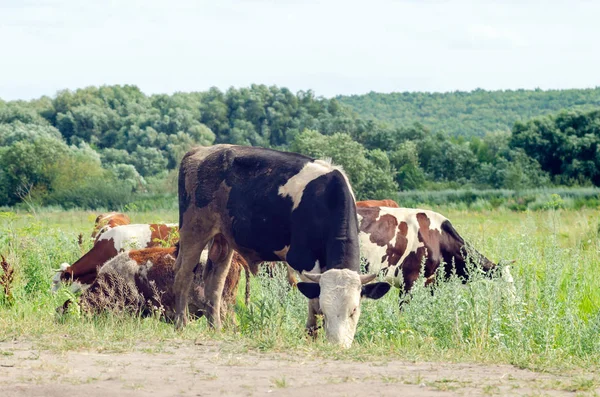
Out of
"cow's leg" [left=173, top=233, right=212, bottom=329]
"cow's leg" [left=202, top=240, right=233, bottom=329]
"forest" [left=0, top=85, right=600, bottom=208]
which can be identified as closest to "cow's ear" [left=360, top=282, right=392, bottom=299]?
"cow's leg" [left=202, top=240, right=233, bottom=329]

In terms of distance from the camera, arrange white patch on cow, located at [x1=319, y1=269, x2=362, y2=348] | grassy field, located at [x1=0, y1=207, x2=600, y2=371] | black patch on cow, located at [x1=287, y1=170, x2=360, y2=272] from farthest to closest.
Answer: black patch on cow, located at [x1=287, y1=170, x2=360, y2=272] → white patch on cow, located at [x1=319, y1=269, x2=362, y2=348] → grassy field, located at [x1=0, y1=207, x2=600, y2=371]

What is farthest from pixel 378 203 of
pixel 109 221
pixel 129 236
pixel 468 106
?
pixel 468 106

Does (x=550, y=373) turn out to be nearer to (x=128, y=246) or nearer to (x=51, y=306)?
(x=51, y=306)

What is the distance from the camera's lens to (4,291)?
12383 millimetres

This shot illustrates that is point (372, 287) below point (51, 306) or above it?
above

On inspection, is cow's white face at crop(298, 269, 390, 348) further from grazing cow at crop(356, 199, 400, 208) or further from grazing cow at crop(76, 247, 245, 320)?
grazing cow at crop(356, 199, 400, 208)

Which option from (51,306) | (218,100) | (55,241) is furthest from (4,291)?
(218,100)

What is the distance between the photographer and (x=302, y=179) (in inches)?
394

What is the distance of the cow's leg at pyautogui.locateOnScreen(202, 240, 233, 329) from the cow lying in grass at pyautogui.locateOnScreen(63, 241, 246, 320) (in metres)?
0.10

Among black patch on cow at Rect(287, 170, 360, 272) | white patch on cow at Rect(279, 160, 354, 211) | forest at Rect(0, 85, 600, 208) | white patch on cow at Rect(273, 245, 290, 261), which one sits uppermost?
white patch on cow at Rect(279, 160, 354, 211)

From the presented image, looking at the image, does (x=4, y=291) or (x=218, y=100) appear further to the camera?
(x=218, y=100)

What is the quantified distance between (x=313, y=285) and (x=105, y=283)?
325 centimetres

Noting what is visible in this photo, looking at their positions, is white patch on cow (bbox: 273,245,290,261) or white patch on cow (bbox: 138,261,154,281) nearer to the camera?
white patch on cow (bbox: 273,245,290,261)

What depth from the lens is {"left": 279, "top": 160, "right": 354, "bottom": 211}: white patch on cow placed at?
994 centimetres
